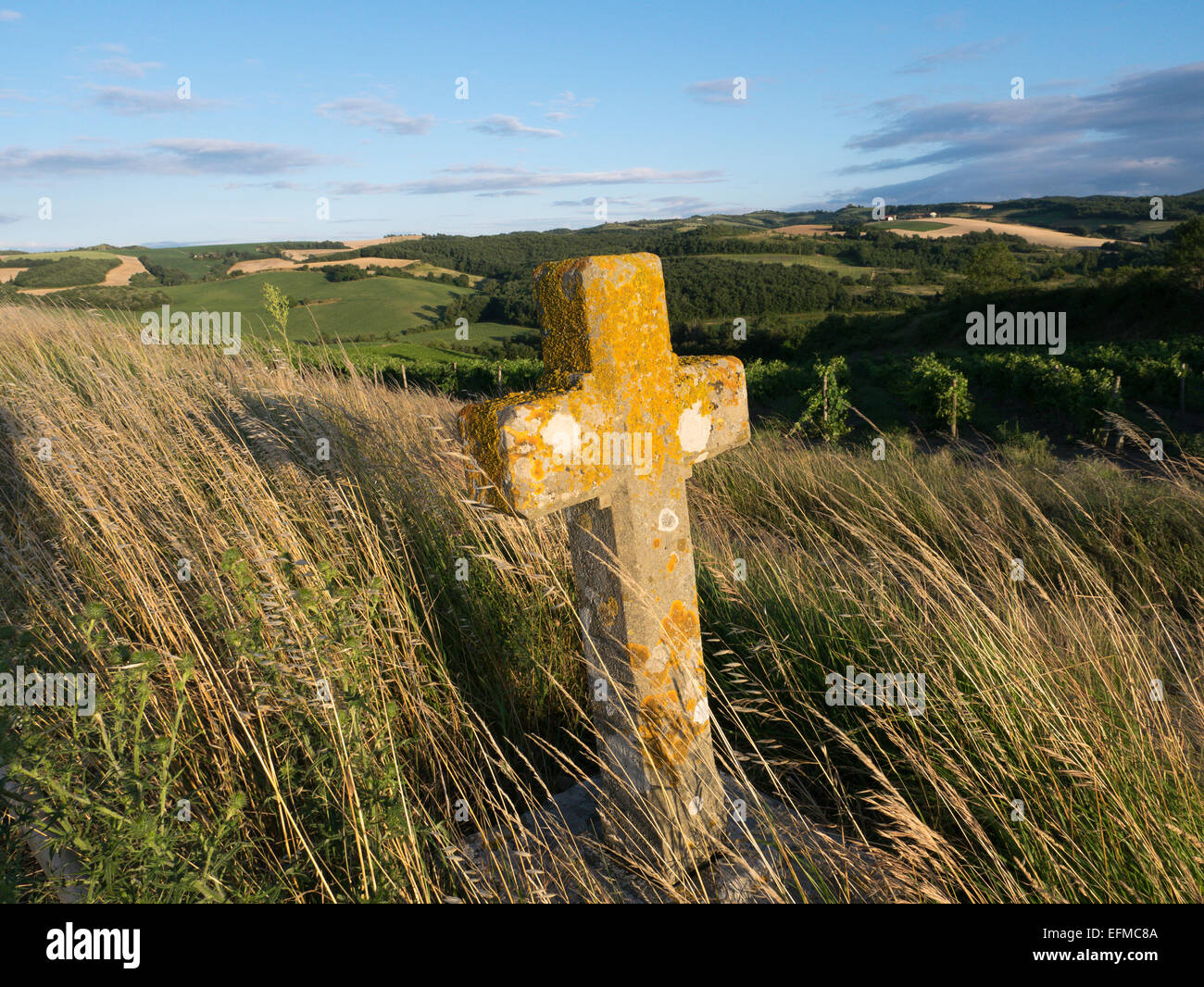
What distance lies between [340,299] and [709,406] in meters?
34.0

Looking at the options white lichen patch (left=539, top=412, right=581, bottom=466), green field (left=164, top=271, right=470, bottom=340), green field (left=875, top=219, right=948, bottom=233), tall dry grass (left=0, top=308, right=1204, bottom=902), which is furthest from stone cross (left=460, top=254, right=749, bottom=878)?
green field (left=875, top=219, right=948, bottom=233)

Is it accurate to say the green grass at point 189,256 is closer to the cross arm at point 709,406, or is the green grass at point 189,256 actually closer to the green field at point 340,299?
the green field at point 340,299

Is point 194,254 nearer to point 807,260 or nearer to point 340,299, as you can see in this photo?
point 340,299

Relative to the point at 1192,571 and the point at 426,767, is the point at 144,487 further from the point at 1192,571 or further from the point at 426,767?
the point at 1192,571

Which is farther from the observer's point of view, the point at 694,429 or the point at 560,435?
the point at 694,429

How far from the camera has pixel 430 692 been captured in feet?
8.02

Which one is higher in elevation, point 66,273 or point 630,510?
point 66,273

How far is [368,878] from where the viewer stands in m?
1.59

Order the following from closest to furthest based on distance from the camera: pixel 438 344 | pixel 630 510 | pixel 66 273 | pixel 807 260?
pixel 630 510 < pixel 66 273 < pixel 438 344 < pixel 807 260

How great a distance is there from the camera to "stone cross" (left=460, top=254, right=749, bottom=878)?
1852 millimetres

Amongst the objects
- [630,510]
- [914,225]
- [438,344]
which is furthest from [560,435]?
[914,225]

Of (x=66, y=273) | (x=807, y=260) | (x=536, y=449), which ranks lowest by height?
(x=536, y=449)

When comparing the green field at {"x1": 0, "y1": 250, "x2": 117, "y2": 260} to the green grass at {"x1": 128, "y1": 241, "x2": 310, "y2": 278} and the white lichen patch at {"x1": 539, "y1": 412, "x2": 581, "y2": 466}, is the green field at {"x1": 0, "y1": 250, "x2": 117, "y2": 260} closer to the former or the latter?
the green grass at {"x1": 128, "y1": 241, "x2": 310, "y2": 278}

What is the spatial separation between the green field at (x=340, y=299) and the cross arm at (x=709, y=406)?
27013 millimetres
